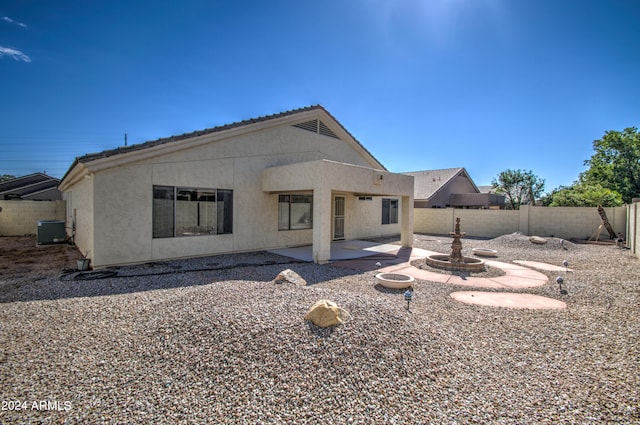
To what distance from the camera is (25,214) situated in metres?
18.0

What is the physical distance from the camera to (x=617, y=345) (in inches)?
173

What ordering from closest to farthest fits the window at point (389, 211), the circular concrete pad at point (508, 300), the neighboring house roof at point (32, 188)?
the circular concrete pad at point (508, 300), the window at point (389, 211), the neighboring house roof at point (32, 188)

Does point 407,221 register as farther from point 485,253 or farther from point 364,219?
point 485,253

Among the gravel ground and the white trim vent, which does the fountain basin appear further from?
the white trim vent

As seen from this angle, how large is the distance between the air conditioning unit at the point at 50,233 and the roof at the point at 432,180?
24848 mm

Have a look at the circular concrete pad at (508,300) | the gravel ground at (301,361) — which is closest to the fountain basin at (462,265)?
the circular concrete pad at (508,300)

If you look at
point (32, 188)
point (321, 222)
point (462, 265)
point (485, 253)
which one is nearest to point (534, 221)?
point (485, 253)

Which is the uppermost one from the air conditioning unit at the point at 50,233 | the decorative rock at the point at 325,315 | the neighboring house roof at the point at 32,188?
the neighboring house roof at the point at 32,188

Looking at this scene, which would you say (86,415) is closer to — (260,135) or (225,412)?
(225,412)

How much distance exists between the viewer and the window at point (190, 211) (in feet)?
31.7

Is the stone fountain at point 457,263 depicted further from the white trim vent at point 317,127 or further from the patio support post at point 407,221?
the white trim vent at point 317,127

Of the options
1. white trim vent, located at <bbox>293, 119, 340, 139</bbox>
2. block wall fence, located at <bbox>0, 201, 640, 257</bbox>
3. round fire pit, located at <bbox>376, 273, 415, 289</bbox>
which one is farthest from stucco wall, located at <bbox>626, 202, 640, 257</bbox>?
white trim vent, located at <bbox>293, 119, 340, 139</bbox>

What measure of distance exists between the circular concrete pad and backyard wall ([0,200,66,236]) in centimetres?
2271

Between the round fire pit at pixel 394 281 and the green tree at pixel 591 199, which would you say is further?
the green tree at pixel 591 199
